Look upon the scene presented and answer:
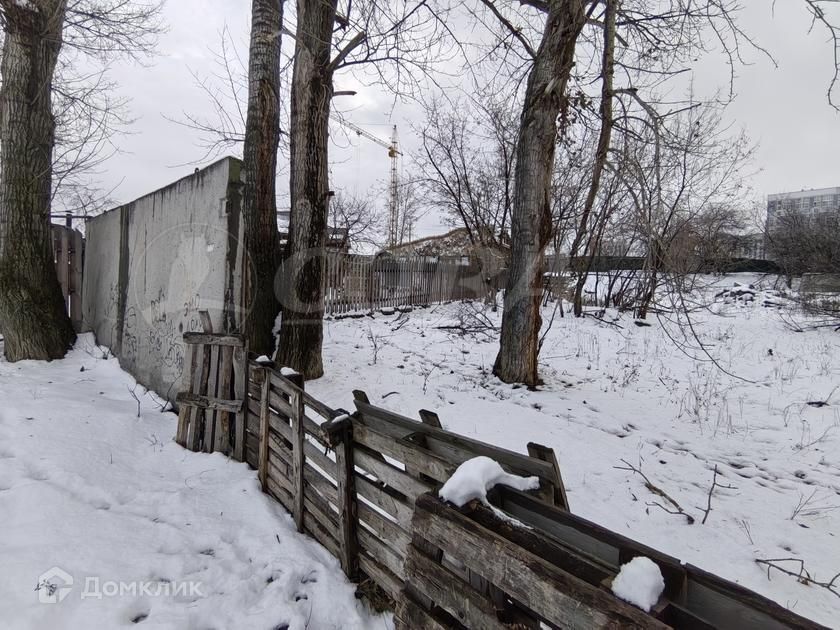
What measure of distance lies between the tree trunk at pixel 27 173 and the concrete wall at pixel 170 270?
0.94 metres

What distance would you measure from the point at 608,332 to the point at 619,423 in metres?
6.15

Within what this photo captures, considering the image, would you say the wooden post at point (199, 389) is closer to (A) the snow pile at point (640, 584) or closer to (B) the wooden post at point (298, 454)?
→ (B) the wooden post at point (298, 454)

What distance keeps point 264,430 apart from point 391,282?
32.9 feet

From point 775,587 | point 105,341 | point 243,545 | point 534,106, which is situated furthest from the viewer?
point 105,341

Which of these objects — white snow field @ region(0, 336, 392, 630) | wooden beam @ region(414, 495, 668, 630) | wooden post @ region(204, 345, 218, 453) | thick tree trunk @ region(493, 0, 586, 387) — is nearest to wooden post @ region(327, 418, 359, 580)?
white snow field @ region(0, 336, 392, 630)

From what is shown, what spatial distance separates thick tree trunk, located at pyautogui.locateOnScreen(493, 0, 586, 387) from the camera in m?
5.23

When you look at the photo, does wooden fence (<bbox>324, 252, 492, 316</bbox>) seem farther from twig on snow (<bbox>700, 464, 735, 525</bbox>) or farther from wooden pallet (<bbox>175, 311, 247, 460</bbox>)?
twig on snow (<bbox>700, 464, 735, 525</bbox>)

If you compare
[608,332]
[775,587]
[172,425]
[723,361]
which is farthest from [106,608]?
[608,332]

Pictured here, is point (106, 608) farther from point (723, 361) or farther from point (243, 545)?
point (723, 361)

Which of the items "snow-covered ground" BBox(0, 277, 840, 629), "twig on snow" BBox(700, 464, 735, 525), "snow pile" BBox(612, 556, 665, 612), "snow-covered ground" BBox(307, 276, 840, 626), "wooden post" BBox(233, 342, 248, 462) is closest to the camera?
"snow pile" BBox(612, 556, 665, 612)

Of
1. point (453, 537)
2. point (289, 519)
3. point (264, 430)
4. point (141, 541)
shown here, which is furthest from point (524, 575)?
point (264, 430)

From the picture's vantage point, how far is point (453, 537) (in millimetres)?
1363

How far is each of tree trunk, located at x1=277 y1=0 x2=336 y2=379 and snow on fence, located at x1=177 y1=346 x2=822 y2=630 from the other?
196 centimetres

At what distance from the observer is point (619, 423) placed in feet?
15.2
